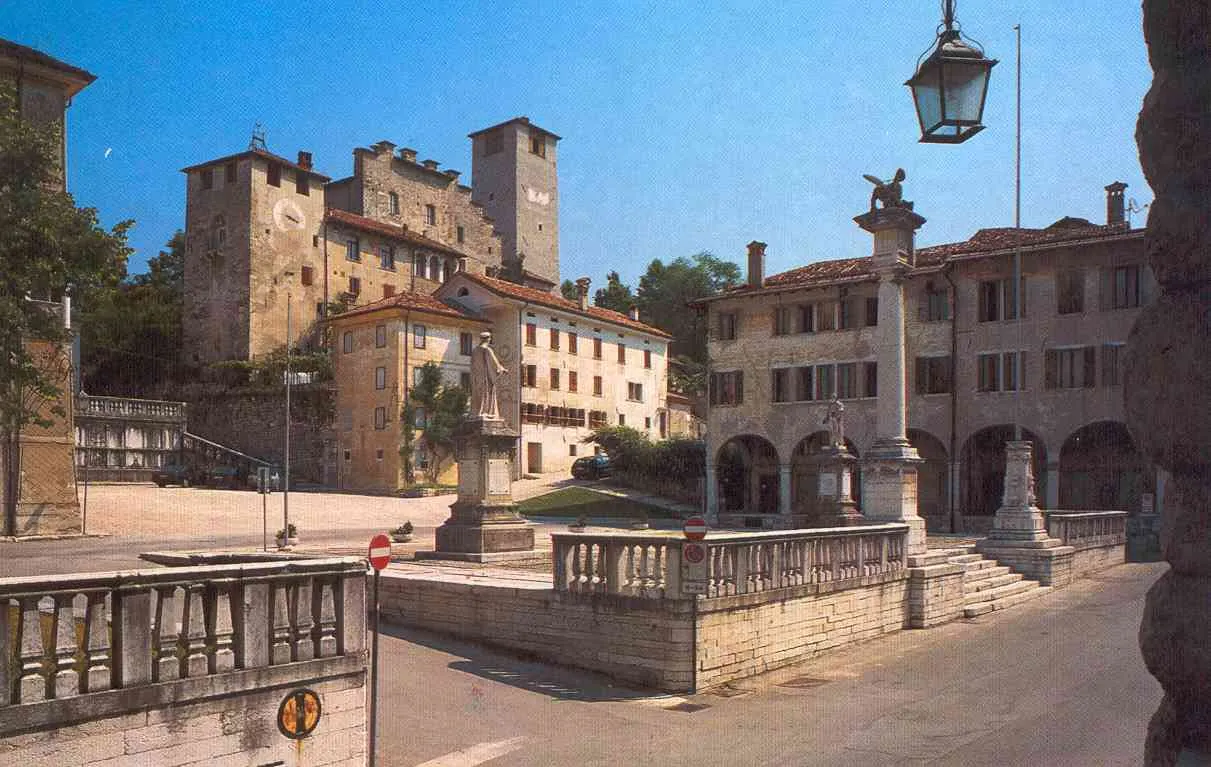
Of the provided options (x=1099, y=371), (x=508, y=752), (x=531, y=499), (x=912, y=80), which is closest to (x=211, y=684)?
(x=508, y=752)

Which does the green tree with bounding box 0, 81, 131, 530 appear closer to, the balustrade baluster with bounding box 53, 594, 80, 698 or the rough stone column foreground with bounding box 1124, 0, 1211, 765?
the balustrade baluster with bounding box 53, 594, 80, 698

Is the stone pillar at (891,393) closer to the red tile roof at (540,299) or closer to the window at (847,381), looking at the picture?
the window at (847,381)

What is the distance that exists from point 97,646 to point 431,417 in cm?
4492

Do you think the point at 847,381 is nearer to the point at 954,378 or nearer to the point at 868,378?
the point at 868,378

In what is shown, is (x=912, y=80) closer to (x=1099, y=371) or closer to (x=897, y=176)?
(x=897, y=176)

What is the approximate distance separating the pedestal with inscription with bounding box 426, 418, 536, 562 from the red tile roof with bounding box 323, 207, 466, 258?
46514 mm

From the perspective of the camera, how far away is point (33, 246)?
51.7 feet

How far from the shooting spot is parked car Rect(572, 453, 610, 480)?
171ft

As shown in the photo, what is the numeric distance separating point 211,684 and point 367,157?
6659 cm

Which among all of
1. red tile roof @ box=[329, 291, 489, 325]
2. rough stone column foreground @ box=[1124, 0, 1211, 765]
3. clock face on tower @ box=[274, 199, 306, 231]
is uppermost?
clock face on tower @ box=[274, 199, 306, 231]

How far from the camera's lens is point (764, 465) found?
46.8 metres

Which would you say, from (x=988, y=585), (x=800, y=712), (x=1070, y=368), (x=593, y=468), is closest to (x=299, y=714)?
(x=800, y=712)

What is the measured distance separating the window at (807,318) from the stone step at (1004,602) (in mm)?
21908

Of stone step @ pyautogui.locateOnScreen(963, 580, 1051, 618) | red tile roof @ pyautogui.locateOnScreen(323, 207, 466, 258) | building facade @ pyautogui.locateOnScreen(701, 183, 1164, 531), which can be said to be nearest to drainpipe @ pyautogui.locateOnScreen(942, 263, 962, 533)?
building facade @ pyautogui.locateOnScreen(701, 183, 1164, 531)
